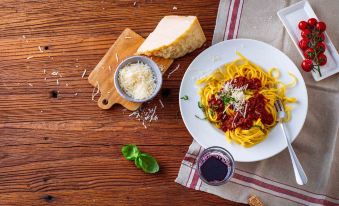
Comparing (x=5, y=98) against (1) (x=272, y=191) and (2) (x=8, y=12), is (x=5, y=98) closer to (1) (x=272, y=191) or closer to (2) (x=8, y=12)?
(2) (x=8, y=12)

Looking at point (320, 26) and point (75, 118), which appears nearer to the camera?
point (320, 26)

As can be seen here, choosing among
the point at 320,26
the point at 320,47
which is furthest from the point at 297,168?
the point at 320,26

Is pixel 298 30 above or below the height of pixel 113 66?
above

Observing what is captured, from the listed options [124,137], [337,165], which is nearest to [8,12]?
[124,137]

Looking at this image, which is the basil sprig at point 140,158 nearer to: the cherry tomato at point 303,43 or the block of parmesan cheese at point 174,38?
the block of parmesan cheese at point 174,38

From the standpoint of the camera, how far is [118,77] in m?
2.87

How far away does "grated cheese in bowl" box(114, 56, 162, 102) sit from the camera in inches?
111

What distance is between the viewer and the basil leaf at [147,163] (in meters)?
2.84

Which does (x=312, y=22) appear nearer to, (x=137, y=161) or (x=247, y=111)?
(x=247, y=111)

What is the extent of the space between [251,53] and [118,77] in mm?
796

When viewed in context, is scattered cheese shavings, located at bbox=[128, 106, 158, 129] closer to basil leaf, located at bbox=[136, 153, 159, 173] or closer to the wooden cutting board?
the wooden cutting board

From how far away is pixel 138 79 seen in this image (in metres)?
2.84

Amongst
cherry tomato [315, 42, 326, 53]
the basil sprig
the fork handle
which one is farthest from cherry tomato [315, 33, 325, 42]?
the basil sprig

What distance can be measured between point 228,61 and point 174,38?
13.6 inches
